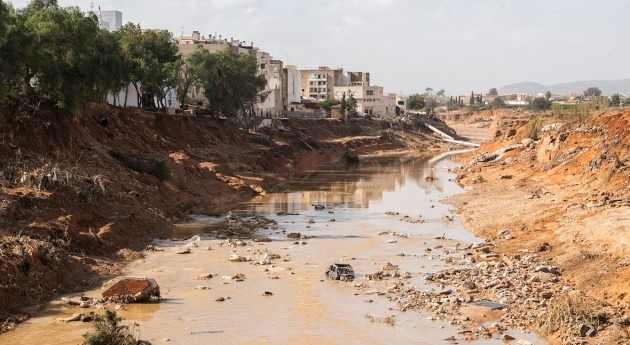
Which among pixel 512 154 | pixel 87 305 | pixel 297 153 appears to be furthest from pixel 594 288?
pixel 297 153

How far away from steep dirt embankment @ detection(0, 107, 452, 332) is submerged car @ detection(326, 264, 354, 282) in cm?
764

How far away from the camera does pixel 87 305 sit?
22.2 m

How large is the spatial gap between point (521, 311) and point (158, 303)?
34.9ft

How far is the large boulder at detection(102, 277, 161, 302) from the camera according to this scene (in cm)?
2288

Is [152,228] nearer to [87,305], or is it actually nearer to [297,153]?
[87,305]

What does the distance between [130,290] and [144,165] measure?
21.8 metres

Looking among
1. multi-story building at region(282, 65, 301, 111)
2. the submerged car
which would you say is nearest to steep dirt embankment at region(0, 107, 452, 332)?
the submerged car

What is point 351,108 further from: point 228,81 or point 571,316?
point 571,316

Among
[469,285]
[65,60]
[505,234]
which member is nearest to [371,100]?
[65,60]

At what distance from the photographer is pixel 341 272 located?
87.1 feet

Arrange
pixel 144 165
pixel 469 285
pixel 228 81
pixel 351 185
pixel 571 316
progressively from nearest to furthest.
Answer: pixel 571 316
pixel 469 285
pixel 144 165
pixel 351 185
pixel 228 81

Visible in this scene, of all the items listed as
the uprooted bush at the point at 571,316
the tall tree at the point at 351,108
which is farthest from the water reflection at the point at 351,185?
the tall tree at the point at 351,108

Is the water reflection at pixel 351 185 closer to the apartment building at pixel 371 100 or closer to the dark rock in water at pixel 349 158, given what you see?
the dark rock in water at pixel 349 158

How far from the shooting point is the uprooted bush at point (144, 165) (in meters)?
43.2
